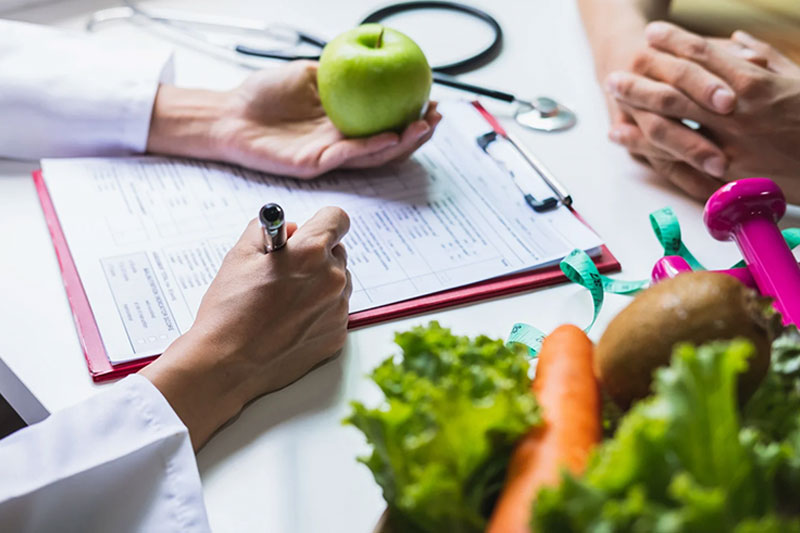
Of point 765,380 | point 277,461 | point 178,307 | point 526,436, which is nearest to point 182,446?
point 277,461

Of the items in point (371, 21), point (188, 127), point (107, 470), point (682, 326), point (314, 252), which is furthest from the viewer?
point (371, 21)

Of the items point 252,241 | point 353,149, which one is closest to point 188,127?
point 353,149

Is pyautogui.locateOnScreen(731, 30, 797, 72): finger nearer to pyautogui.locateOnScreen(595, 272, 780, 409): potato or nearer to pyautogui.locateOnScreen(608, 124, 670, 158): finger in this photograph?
pyautogui.locateOnScreen(608, 124, 670, 158): finger

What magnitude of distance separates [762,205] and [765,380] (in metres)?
0.29

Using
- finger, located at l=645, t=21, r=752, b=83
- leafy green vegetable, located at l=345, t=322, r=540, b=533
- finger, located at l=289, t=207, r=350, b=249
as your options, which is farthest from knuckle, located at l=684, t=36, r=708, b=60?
leafy green vegetable, located at l=345, t=322, r=540, b=533

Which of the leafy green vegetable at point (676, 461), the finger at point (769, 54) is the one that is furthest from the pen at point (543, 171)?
the leafy green vegetable at point (676, 461)

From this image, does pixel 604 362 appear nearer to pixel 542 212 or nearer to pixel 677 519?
pixel 677 519

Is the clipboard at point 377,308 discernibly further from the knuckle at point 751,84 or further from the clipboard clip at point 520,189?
the knuckle at point 751,84

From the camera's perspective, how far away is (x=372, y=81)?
0.92 meters

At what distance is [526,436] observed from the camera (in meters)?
0.43

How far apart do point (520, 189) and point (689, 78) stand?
229 millimetres

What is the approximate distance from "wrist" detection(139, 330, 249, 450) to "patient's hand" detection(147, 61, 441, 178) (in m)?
0.34

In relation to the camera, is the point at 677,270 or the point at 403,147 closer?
the point at 677,270

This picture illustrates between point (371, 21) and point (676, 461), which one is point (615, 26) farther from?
point (676, 461)
